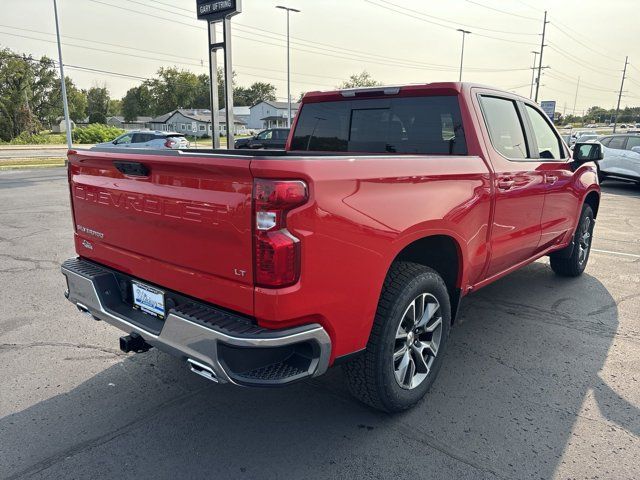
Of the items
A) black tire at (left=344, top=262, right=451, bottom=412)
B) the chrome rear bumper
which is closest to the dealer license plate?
the chrome rear bumper

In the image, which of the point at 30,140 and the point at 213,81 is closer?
the point at 213,81

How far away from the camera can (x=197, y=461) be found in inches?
99.0

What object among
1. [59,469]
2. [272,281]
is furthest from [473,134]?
[59,469]

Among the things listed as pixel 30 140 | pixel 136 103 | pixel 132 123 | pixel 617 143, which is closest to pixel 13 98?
pixel 30 140

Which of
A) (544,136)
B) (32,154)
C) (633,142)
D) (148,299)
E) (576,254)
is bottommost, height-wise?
(32,154)

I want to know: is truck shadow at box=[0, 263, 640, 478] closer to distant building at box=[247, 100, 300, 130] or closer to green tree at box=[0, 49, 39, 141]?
green tree at box=[0, 49, 39, 141]

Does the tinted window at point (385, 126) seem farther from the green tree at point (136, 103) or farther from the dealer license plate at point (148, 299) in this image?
the green tree at point (136, 103)

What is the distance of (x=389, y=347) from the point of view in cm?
266

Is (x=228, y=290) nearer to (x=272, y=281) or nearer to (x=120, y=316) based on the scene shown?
(x=272, y=281)

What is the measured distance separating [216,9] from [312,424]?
9547 millimetres

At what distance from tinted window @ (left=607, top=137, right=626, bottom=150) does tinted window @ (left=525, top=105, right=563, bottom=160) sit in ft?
40.3

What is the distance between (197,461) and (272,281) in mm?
1142

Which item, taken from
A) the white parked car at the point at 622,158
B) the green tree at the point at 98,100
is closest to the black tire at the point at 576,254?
the white parked car at the point at 622,158

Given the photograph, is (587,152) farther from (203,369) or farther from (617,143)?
(617,143)
